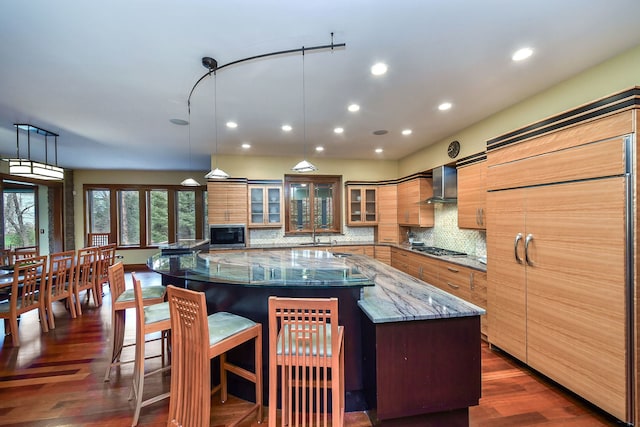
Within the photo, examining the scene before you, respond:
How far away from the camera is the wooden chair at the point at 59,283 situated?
354cm

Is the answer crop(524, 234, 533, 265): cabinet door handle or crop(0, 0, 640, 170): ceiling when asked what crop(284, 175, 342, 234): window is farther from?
crop(524, 234, 533, 265): cabinet door handle

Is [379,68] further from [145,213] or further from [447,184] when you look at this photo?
[145,213]

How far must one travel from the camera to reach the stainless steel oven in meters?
5.07

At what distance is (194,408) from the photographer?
1.62m

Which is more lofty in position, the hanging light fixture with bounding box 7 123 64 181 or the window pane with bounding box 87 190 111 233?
the hanging light fixture with bounding box 7 123 64 181

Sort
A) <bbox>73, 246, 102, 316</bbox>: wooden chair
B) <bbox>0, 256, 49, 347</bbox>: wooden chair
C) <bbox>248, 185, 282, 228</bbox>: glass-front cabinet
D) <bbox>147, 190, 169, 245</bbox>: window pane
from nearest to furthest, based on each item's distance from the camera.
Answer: <bbox>0, 256, 49, 347</bbox>: wooden chair, <bbox>73, 246, 102, 316</bbox>: wooden chair, <bbox>248, 185, 282, 228</bbox>: glass-front cabinet, <bbox>147, 190, 169, 245</bbox>: window pane

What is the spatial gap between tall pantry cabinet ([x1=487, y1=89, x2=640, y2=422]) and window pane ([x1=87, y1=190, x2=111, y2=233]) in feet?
30.9

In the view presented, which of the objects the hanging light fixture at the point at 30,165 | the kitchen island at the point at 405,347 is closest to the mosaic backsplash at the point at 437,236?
the kitchen island at the point at 405,347

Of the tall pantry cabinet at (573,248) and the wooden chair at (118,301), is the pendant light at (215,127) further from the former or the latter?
the tall pantry cabinet at (573,248)

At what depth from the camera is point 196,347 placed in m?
1.60

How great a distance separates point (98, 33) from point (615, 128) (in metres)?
3.70

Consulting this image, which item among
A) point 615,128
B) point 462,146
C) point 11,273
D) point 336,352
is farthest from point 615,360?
point 11,273

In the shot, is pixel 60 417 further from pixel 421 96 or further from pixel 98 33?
pixel 421 96

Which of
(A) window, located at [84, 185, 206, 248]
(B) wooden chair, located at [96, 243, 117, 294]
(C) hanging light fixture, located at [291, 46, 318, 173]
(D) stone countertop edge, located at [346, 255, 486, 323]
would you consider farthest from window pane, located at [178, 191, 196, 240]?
(D) stone countertop edge, located at [346, 255, 486, 323]
